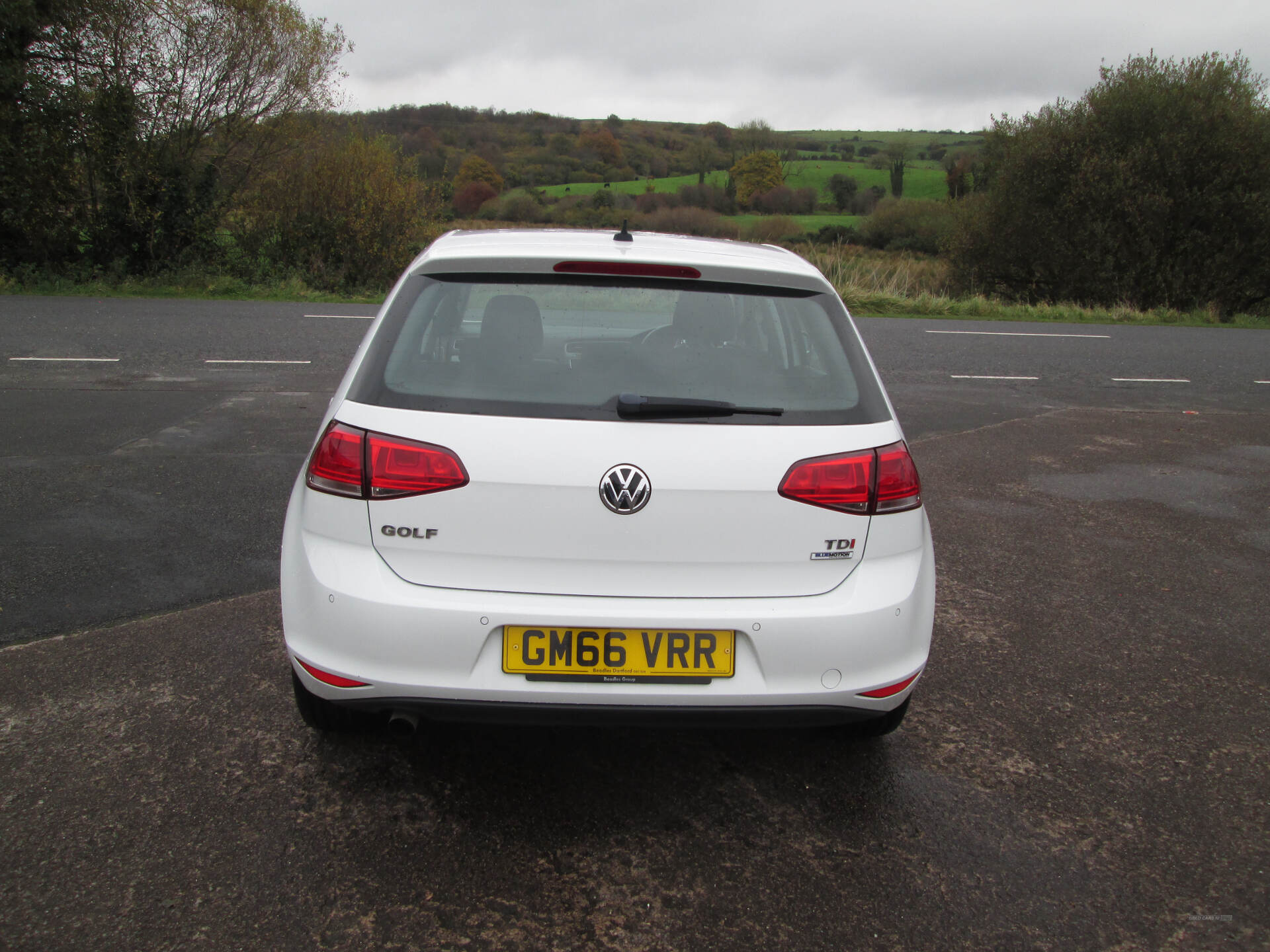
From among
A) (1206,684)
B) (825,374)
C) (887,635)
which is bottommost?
(1206,684)

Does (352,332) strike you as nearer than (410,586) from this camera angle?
No

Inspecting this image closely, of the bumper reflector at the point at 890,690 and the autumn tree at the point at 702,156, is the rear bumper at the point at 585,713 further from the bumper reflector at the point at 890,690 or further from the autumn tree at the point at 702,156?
the autumn tree at the point at 702,156

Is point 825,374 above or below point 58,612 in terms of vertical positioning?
above

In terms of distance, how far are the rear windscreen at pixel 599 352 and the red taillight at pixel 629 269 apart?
0.03 meters

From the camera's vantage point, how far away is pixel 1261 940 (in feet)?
7.66

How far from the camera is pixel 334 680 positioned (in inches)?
101

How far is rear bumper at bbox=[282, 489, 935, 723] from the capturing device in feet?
8.13

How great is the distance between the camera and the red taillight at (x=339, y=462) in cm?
254

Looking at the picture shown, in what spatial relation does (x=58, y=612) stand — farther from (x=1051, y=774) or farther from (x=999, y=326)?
(x=999, y=326)

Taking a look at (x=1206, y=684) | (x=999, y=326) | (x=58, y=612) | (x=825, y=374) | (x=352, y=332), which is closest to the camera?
(x=825, y=374)

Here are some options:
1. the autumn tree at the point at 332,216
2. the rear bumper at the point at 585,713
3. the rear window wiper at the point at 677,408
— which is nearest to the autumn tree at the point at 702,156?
the autumn tree at the point at 332,216

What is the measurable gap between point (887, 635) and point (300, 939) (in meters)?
1.62

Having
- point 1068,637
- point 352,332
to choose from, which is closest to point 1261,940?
point 1068,637

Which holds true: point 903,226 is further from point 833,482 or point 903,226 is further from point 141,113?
point 833,482
